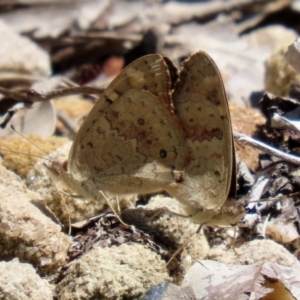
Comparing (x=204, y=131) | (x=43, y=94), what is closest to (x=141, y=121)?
(x=204, y=131)

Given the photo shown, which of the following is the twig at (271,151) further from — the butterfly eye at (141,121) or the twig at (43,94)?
the twig at (43,94)

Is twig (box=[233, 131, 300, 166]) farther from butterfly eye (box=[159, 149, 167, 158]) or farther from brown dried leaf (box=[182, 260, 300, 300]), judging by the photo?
brown dried leaf (box=[182, 260, 300, 300])

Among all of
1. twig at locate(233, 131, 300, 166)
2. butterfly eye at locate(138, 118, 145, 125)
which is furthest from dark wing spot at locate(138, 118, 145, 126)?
twig at locate(233, 131, 300, 166)

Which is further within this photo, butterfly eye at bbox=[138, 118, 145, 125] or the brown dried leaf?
butterfly eye at bbox=[138, 118, 145, 125]

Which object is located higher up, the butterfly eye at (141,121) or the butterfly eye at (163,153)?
the butterfly eye at (141,121)

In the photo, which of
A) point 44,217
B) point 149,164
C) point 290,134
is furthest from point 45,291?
point 290,134

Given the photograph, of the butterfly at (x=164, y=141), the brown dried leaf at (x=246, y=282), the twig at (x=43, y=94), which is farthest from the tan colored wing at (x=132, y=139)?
the brown dried leaf at (x=246, y=282)

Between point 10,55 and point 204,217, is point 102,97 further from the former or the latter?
point 10,55
